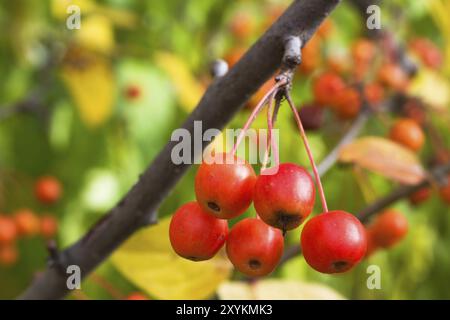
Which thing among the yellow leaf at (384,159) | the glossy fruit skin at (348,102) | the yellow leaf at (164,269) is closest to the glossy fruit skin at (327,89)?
the glossy fruit skin at (348,102)

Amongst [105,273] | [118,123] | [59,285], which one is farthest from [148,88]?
[59,285]

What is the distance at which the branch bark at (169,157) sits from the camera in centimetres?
81

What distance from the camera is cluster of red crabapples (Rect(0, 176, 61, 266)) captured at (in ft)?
7.29

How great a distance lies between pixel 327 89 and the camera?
1840 mm

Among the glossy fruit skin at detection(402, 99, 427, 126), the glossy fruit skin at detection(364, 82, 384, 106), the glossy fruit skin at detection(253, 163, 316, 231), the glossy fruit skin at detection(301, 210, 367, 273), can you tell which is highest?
the glossy fruit skin at detection(364, 82, 384, 106)

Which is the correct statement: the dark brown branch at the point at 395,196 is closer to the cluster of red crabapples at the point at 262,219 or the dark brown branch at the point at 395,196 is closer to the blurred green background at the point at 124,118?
the blurred green background at the point at 124,118

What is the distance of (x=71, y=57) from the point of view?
2.26 meters

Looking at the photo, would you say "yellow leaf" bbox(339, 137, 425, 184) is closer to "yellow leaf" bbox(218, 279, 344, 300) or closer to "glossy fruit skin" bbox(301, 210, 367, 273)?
"yellow leaf" bbox(218, 279, 344, 300)

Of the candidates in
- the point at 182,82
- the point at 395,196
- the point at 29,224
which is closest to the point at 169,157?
the point at 395,196

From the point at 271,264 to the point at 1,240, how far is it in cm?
158

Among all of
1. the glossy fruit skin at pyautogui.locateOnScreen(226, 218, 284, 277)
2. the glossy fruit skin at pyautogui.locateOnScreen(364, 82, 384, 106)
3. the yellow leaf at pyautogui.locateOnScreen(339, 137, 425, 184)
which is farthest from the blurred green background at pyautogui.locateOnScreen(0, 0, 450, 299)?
the glossy fruit skin at pyautogui.locateOnScreen(226, 218, 284, 277)

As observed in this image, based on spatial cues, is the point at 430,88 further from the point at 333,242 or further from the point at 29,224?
the point at 333,242

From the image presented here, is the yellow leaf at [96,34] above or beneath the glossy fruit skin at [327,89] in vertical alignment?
above

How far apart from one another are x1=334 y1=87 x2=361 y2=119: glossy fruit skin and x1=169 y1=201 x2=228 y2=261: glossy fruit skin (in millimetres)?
1046
